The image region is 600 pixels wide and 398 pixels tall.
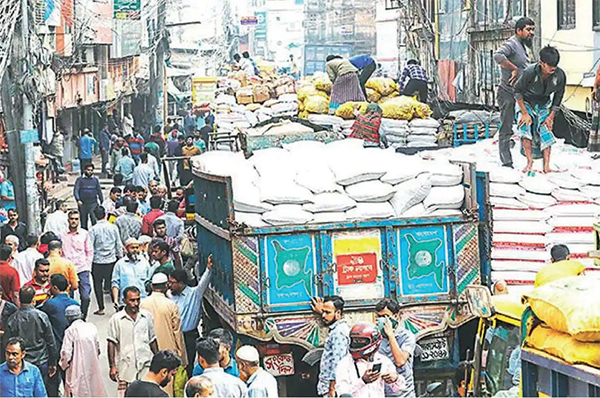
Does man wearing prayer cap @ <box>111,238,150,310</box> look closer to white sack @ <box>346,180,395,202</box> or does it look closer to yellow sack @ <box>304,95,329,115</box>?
white sack @ <box>346,180,395,202</box>

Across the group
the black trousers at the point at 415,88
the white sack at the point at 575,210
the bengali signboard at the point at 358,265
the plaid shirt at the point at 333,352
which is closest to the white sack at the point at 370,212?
the bengali signboard at the point at 358,265

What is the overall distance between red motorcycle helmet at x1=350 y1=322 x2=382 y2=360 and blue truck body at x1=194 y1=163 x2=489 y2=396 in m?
2.35

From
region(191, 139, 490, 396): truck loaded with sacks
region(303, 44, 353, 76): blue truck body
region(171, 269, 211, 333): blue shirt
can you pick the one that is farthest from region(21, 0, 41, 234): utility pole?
region(303, 44, 353, 76): blue truck body

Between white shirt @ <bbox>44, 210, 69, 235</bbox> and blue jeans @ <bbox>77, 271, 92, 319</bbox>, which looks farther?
white shirt @ <bbox>44, 210, 69, 235</bbox>

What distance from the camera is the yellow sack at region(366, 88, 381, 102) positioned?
22156mm

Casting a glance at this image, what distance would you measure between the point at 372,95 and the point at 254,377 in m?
15.0

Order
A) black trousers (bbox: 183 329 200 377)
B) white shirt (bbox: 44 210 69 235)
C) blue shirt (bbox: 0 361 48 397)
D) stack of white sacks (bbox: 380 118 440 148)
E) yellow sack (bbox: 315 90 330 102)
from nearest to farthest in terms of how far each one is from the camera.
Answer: blue shirt (bbox: 0 361 48 397) → black trousers (bbox: 183 329 200 377) → white shirt (bbox: 44 210 69 235) → stack of white sacks (bbox: 380 118 440 148) → yellow sack (bbox: 315 90 330 102)

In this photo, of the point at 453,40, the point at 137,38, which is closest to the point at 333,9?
the point at 137,38

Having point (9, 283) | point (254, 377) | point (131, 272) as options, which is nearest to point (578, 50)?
point (131, 272)

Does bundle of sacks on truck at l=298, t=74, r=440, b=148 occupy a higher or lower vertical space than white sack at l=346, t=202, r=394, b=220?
higher

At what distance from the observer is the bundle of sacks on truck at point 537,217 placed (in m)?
10.6

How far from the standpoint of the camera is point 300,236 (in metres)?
9.88

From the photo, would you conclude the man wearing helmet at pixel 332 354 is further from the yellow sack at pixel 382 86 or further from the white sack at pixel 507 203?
the yellow sack at pixel 382 86

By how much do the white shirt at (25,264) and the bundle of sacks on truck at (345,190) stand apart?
292 cm
